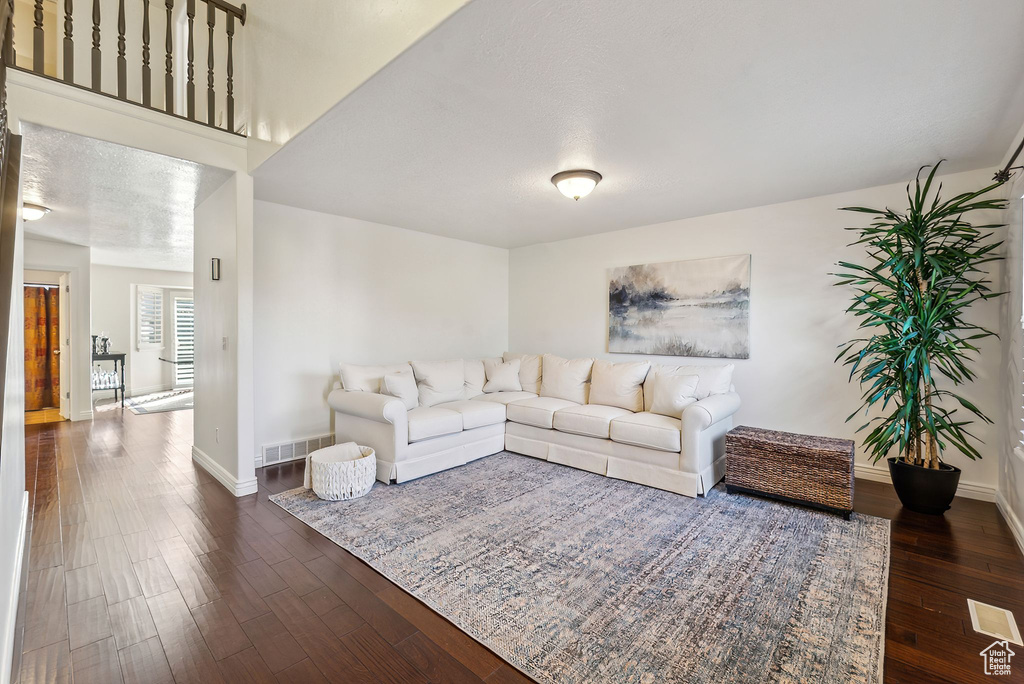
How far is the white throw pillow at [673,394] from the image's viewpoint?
3.77m

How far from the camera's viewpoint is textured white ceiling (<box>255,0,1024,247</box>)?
1721 mm

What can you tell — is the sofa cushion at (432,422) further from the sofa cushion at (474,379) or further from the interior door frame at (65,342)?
the interior door frame at (65,342)

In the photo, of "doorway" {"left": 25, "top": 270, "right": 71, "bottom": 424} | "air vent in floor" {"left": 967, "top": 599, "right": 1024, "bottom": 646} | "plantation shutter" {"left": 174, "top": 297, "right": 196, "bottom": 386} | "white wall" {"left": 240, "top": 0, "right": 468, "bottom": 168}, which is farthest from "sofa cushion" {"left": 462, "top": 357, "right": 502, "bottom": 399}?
"plantation shutter" {"left": 174, "top": 297, "right": 196, "bottom": 386}

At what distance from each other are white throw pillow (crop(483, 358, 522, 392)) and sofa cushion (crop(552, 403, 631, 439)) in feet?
3.17

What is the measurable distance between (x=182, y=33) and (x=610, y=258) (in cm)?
438

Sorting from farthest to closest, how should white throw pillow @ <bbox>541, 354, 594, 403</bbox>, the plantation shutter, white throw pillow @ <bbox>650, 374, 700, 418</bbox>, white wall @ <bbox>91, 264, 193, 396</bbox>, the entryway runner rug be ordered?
the plantation shutter < white wall @ <bbox>91, 264, 193, 396</bbox> < the entryway runner rug < white throw pillow @ <bbox>541, 354, 594, 403</bbox> < white throw pillow @ <bbox>650, 374, 700, 418</bbox>

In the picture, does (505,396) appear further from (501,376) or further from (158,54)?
(158,54)

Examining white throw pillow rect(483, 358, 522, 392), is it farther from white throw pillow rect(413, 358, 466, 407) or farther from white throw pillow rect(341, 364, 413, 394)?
white throw pillow rect(341, 364, 413, 394)

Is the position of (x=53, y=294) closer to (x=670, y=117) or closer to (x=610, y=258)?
(x=610, y=258)

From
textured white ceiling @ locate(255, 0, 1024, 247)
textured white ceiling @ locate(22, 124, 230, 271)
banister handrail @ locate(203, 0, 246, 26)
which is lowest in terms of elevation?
textured white ceiling @ locate(22, 124, 230, 271)

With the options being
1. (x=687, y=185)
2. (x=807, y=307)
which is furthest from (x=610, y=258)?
(x=807, y=307)

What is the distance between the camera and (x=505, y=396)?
4.80 metres

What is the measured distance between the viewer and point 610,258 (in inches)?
205

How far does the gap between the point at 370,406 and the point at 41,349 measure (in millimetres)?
6564
